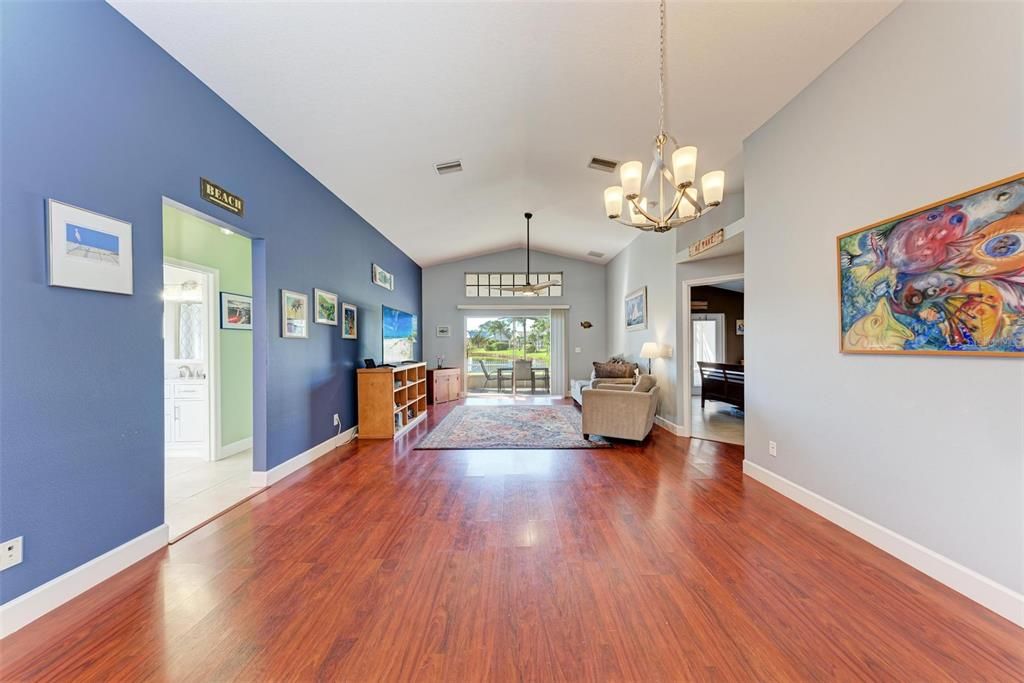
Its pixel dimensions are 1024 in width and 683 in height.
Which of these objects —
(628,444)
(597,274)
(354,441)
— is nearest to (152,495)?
(354,441)

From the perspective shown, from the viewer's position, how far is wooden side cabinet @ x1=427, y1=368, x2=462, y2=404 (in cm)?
782

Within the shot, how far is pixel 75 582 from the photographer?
5.82ft

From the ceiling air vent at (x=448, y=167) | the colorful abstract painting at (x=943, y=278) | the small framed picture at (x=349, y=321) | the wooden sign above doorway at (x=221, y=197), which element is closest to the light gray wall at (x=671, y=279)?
the colorful abstract painting at (x=943, y=278)

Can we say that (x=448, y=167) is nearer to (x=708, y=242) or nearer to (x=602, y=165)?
(x=602, y=165)

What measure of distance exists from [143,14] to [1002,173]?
4.30 m

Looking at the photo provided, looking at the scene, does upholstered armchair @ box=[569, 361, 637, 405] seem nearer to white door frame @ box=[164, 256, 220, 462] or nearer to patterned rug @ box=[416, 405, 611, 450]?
patterned rug @ box=[416, 405, 611, 450]

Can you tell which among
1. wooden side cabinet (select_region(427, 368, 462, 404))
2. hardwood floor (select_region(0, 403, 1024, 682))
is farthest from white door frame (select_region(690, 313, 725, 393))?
hardwood floor (select_region(0, 403, 1024, 682))

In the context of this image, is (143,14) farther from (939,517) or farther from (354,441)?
(939,517)

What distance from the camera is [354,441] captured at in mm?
4715

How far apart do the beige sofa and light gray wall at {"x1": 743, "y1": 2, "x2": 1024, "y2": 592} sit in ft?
4.36

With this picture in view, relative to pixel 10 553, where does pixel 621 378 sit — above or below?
above

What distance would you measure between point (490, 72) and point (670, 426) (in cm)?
463

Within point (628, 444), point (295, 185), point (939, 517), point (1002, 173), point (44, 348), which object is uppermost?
point (295, 185)

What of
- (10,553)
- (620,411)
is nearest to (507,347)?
(620,411)
